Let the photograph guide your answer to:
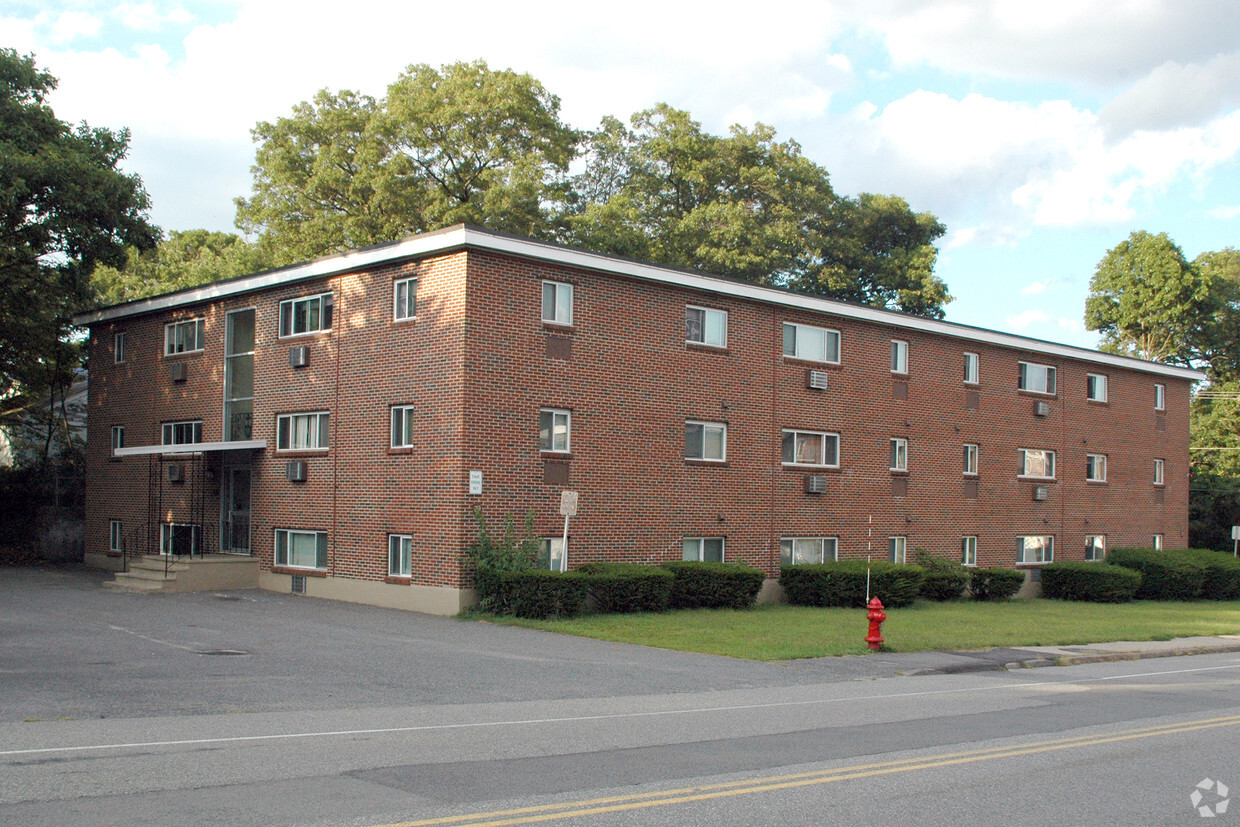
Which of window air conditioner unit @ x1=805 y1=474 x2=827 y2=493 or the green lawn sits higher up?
window air conditioner unit @ x1=805 y1=474 x2=827 y2=493

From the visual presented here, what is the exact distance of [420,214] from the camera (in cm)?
4372

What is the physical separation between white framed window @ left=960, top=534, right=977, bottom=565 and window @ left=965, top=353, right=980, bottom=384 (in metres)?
4.43

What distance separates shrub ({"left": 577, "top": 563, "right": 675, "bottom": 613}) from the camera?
22.3m

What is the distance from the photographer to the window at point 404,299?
77.8ft

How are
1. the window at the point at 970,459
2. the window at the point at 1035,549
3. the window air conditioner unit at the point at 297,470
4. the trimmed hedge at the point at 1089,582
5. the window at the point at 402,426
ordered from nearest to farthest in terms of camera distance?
the window at the point at 402,426
the window air conditioner unit at the point at 297,470
the window at the point at 970,459
the trimmed hedge at the point at 1089,582
the window at the point at 1035,549

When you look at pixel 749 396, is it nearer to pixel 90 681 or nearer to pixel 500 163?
pixel 90 681

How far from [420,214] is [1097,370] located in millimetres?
24543

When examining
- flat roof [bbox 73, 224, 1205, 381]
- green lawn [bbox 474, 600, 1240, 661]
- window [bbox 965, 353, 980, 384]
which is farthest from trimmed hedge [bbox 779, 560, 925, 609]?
window [bbox 965, 353, 980, 384]

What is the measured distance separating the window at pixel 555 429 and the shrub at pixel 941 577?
10845 millimetres

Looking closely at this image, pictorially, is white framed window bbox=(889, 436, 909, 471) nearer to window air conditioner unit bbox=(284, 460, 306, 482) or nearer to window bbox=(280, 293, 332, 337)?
window bbox=(280, 293, 332, 337)

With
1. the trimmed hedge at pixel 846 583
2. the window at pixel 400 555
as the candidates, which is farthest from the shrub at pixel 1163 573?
the window at pixel 400 555

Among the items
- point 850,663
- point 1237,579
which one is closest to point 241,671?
point 850,663

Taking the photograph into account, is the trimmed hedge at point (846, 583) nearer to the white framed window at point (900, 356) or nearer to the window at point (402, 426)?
the white framed window at point (900, 356)

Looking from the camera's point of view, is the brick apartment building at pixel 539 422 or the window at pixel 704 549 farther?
the window at pixel 704 549
